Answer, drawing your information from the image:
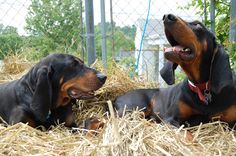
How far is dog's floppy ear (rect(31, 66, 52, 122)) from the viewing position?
366 centimetres

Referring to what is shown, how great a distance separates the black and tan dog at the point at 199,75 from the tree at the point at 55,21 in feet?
17.7

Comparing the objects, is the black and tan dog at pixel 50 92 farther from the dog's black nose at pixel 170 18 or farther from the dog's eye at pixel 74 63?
the dog's black nose at pixel 170 18

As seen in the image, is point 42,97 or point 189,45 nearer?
point 189,45

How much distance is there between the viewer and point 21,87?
3.98 m

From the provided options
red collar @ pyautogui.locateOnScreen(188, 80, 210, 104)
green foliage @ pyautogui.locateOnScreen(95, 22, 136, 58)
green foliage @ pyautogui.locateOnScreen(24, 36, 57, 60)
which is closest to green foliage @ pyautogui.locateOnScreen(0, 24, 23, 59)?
green foliage @ pyautogui.locateOnScreen(24, 36, 57, 60)

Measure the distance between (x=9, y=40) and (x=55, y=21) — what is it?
10.3ft

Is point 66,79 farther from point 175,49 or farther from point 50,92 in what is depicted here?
point 175,49

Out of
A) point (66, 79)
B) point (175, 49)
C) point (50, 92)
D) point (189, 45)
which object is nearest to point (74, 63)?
point (66, 79)

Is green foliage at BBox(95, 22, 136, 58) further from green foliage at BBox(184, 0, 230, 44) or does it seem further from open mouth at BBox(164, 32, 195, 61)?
open mouth at BBox(164, 32, 195, 61)

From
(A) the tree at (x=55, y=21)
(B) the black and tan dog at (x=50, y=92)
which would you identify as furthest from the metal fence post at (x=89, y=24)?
(A) the tree at (x=55, y=21)

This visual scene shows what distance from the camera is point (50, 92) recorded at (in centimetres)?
371

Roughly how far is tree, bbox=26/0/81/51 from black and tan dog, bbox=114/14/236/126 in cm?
538

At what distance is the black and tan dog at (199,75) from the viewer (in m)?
3.45

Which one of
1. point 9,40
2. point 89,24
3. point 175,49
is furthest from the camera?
point 9,40
